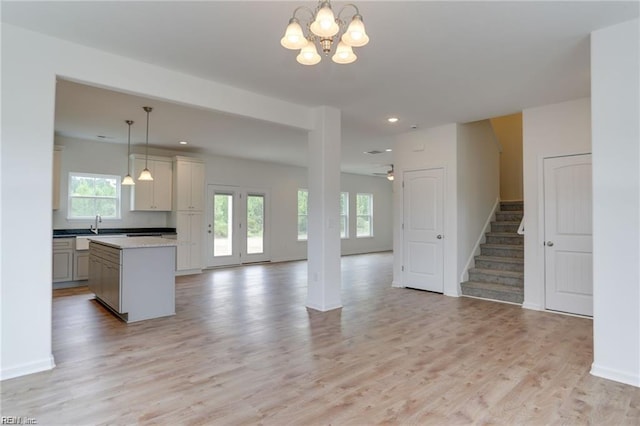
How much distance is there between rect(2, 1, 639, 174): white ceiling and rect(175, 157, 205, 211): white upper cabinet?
2.25m

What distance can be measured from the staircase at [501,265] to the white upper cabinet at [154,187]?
610 centimetres

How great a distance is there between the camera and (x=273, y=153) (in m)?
8.44

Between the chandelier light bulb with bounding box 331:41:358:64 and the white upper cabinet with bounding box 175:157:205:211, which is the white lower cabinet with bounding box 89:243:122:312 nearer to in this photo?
the white upper cabinet with bounding box 175:157:205:211

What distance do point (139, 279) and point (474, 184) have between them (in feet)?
17.3

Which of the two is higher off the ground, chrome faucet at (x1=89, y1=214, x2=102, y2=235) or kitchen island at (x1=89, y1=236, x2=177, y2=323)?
chrome faucet at (x1=89, y1=214, x2=102, y2=235)

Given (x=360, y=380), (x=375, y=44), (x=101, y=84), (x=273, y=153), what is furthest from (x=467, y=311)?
(x=273, y=153)

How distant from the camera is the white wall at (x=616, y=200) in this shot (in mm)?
2713

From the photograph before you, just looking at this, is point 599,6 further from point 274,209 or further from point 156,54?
point 274,209

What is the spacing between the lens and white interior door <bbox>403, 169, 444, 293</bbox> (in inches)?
234

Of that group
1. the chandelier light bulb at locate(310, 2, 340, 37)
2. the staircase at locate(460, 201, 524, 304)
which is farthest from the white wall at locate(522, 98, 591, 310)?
the chandelier light bulb at locate(310, 2, 340, 37)

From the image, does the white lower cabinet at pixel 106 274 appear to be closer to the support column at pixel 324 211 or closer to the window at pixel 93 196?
the window at pixel 93 196

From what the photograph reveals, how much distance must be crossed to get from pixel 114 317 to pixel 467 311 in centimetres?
452

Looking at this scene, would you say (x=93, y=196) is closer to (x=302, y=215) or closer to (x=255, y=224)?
(x=255, y=224)

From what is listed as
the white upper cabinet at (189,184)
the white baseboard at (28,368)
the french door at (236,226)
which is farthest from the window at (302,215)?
the white baseboard at (28,368)
